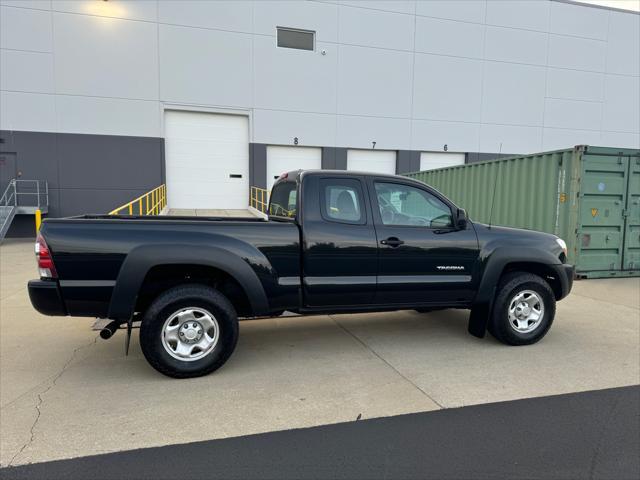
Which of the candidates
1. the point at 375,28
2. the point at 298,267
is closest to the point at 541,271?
the point at 298,267

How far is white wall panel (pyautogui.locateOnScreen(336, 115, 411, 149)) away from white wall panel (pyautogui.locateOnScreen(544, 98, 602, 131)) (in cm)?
771

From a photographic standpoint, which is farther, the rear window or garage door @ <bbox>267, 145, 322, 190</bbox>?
garage door @ <bbox>267, 145, 322, 190</bbox>

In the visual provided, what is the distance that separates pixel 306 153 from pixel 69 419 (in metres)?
16.8

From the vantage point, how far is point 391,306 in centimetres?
474

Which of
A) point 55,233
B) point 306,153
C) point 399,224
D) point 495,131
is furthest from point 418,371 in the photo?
→ point 495,131

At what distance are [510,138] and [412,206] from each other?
63.6ft

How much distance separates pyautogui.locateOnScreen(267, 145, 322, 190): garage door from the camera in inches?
745

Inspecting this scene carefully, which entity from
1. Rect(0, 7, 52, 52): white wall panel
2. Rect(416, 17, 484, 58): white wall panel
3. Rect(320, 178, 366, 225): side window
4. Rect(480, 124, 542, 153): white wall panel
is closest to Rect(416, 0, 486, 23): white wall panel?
Rect(416, 17, 484, 58): white wall panel

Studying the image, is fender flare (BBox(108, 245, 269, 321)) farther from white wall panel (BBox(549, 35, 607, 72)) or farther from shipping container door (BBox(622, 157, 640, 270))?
white wall panel (BBox(549, 35, 607, 72))

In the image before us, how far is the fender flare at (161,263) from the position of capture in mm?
3820

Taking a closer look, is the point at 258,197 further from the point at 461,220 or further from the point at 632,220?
the point at 461,220

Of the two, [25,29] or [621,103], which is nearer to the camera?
[25,29]

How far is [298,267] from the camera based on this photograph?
4312mm

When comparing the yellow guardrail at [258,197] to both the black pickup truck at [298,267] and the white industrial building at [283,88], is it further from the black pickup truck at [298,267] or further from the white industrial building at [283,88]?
the black pickup truck at [298,267]
